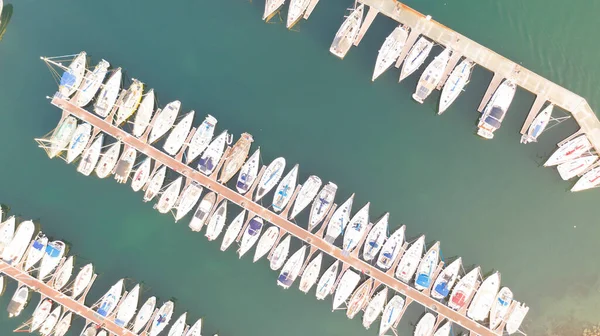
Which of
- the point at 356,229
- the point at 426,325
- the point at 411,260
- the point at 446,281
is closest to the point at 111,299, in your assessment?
the point at 356,229

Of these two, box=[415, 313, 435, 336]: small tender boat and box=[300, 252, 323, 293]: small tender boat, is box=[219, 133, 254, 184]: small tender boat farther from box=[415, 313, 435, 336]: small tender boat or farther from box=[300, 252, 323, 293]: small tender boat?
box=[415, 313, 435, 336]: small tender boat

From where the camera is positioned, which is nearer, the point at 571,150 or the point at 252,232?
the point at 571,150

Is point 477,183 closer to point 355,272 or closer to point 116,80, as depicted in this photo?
point 355,272

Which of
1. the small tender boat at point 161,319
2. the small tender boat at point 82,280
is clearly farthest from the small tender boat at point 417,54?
the small tender boat at point 82,280

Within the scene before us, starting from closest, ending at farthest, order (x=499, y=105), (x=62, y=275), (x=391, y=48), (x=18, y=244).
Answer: (x=499, y=105)
(x=391, y=48)
(x=18, y=244)
(x=62, y=275)

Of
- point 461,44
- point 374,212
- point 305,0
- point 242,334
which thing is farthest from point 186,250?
point 461,44

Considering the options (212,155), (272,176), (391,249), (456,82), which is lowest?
(212,155)

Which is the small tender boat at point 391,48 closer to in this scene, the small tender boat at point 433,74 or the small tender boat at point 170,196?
the small tender boat at point 433,74

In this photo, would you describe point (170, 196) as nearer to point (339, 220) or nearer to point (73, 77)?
point (73, 77)
